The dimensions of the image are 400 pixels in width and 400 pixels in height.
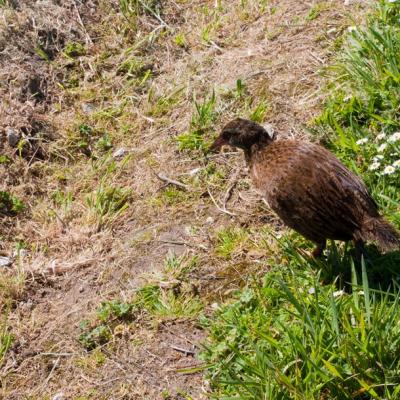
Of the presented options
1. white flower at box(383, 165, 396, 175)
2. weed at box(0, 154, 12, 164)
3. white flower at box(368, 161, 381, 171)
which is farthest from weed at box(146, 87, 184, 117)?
white flower at box(383, 165, 396, 175)

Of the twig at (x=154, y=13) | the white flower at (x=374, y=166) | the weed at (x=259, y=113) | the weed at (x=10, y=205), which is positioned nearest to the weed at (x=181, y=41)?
the twig at (x=154, y=13)

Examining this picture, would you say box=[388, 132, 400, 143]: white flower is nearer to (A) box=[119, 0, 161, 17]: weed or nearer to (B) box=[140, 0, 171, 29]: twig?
(B) box=[140, 0, 171, 29]: twig

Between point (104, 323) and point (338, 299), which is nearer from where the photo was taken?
point (338, 299)

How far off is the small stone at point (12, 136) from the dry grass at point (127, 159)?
5 cm

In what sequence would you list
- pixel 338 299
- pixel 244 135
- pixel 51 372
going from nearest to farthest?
pixel 338 299 → pixel 51 372 → pixel 244 135

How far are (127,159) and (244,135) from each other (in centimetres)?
126

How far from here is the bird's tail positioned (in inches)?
161

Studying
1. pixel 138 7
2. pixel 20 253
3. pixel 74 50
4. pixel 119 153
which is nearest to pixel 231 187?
pixel 119 153

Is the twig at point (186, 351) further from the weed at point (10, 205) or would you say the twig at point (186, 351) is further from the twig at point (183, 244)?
the weed at point (10, 205)

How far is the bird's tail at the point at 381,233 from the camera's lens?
4.09m

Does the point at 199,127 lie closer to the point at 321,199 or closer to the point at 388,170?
the point at 388,170

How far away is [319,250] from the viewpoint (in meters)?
4.47

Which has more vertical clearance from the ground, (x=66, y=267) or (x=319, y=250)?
(x=319, y=250)

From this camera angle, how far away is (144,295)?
4738 millimetres
